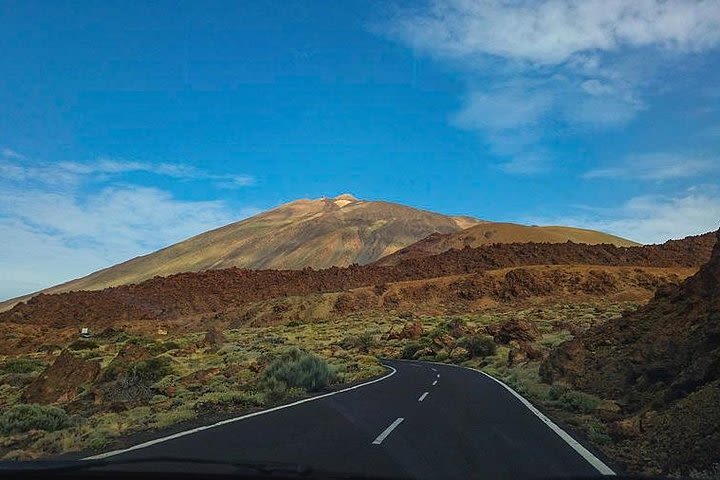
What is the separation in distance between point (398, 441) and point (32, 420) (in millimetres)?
8362

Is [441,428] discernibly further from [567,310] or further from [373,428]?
[567,310]

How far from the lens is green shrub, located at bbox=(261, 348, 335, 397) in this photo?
1736 cm

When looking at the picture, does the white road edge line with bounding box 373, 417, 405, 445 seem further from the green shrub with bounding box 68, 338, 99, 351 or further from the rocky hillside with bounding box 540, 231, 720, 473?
the green shrub with bounding box 68, 338, 99, 351

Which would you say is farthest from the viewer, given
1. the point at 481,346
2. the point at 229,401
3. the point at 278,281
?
Result: the point at 278,281

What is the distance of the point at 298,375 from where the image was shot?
718 inches

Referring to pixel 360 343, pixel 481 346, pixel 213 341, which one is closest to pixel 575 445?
pixel 481 346

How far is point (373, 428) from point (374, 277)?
80.0 meters

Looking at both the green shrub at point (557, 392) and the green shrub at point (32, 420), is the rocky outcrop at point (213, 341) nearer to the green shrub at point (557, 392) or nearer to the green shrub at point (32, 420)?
the green shrub at point (32, 420)

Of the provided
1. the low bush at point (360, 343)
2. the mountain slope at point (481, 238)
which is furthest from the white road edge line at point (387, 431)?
the mountain slope at point (481, 238)

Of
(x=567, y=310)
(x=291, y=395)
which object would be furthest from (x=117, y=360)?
(x=567, y=310)

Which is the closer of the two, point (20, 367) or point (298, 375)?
point (298, 375)

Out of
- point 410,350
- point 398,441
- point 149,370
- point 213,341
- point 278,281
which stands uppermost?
point 278,281

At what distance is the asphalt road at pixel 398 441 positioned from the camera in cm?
748

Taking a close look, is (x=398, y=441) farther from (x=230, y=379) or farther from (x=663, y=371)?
(x=230, y=379)
